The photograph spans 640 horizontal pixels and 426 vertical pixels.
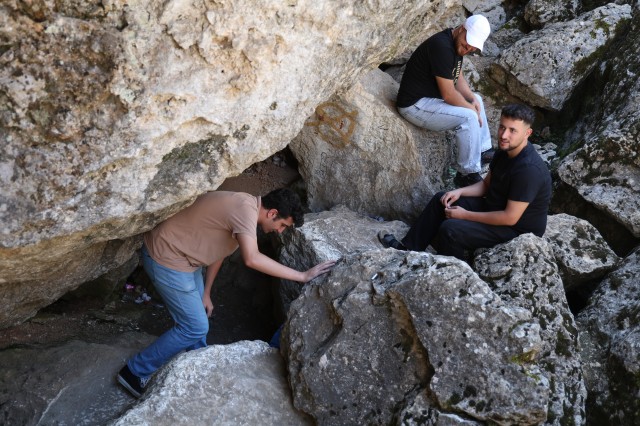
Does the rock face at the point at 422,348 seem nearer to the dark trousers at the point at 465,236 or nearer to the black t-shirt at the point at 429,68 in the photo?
the dark trousers at the point at 465,236

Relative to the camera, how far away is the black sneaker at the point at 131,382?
4793mm

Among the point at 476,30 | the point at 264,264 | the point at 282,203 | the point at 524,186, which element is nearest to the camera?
the point at 264,264

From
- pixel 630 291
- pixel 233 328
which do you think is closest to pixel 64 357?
pixel 233 328

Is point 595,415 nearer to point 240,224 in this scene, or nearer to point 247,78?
point 240,224

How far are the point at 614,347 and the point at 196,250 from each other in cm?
290

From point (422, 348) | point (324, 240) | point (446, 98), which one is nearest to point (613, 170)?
point (446, 98)

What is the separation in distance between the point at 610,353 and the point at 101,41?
3.77 metres

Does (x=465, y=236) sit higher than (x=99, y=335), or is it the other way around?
(x=465, y=236)

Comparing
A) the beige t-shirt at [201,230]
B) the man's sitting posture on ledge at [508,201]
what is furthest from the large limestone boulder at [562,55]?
the beige t-shirt at [201,230]

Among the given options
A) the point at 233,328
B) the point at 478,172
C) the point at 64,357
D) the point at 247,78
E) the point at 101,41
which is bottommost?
the point at 233,328

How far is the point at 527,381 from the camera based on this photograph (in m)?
3.74

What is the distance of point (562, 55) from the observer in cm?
730

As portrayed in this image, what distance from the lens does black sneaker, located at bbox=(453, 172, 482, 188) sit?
6359 mm

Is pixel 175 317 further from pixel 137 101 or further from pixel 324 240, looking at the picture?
pixel 137 101
